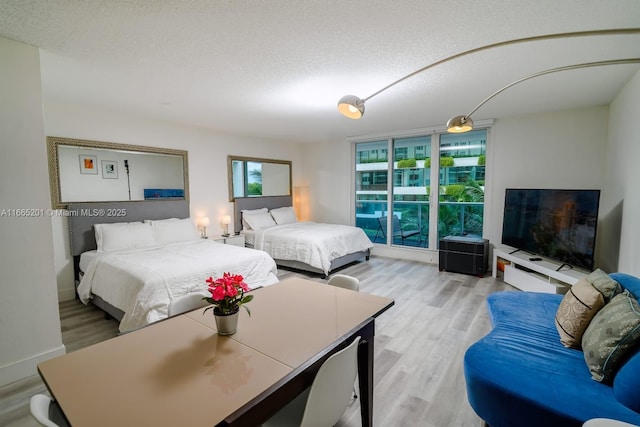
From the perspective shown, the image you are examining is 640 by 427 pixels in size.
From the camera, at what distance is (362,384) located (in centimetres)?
158

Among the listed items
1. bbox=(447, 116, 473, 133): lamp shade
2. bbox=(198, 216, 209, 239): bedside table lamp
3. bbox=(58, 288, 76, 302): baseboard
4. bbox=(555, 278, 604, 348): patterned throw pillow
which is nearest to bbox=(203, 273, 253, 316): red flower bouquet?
bbox=(447, 116, 473, 133): lamp shade

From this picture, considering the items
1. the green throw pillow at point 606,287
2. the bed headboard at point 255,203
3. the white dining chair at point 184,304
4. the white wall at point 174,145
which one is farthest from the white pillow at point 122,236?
the green throw pillow at point 606,287

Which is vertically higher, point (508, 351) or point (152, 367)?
point (152, 367)

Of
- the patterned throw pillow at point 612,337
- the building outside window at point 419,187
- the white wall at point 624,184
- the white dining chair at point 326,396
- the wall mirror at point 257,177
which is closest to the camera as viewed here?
the white dining chair at point 326,396

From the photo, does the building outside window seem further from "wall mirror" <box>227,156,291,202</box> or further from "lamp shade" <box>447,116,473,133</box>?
"lamp shade" <box>447,116,473,133</box>

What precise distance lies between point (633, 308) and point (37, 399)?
2.59 metres

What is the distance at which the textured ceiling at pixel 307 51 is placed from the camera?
68.9 inches

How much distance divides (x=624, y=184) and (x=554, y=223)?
2.64ft

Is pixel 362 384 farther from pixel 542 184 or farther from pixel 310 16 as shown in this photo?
pixel 542 184

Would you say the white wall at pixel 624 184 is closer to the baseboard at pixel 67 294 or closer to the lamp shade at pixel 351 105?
the lamp shade at pixel 351 105

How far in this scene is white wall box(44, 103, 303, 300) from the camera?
359 centimetres

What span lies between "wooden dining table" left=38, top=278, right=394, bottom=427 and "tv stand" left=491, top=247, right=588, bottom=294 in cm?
268

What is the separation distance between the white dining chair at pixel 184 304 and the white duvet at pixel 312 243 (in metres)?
2.62

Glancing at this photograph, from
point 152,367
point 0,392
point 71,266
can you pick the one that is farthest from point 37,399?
point 71,266
